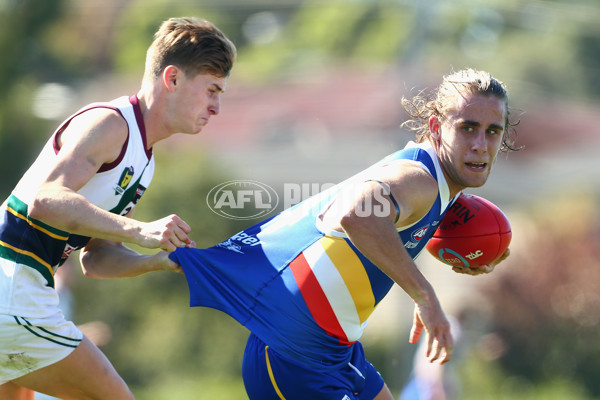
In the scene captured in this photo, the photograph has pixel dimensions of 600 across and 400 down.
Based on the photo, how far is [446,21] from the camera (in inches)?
993

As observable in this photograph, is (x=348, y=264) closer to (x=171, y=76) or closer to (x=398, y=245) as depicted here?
(x=398, y=245)

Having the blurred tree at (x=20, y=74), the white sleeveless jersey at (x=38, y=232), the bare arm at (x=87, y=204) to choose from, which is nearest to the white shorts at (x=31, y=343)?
the white sleeveless jersey at (x=38, y=232)

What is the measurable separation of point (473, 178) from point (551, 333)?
33.8 feet

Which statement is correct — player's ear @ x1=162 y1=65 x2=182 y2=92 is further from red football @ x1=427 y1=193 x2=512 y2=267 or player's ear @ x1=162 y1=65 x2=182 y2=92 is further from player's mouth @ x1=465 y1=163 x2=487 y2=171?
red football @ x1=427 y1=193 x2=512 y2=267

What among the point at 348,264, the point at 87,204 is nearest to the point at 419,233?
the point at 348,264

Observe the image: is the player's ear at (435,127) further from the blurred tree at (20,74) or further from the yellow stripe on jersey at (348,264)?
the blurred tree at (20,74)

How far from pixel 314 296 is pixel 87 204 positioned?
1.11m

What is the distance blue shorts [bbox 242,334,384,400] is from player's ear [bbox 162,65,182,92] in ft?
4.09

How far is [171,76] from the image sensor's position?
403 centimetres

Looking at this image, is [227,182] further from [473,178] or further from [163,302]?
[473,178]

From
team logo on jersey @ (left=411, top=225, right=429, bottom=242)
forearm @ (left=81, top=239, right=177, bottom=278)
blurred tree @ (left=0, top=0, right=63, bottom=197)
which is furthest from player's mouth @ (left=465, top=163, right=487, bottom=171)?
blurred tree @ (left=0, top=0, right=63, bottom=197)

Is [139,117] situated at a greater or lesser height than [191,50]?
lesser

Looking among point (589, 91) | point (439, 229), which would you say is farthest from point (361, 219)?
point (589, 91)

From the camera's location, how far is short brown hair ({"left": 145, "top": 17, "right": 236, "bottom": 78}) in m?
4.04
